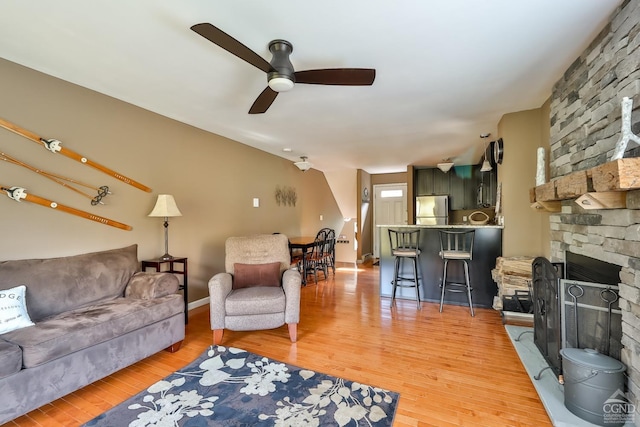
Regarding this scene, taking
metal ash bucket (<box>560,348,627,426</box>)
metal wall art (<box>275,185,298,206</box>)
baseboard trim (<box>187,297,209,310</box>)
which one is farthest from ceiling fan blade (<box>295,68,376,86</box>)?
metal wall art (<box>275,185,298,206</box>)

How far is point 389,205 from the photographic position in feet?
24.7

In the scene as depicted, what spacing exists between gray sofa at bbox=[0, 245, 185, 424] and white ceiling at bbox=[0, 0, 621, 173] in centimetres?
154

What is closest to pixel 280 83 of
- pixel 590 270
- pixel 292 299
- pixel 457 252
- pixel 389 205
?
pixel 292 299

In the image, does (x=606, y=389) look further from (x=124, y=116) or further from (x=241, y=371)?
(x=124, y=116)

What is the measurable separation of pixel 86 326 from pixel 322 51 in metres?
2.45

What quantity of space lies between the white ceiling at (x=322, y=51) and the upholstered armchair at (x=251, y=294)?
5.31 feet

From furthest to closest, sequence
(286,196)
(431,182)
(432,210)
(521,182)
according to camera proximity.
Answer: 1. (431,182)
2. (432,210)
3. (286,196)
4. (521,182)

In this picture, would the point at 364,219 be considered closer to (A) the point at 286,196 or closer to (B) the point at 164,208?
(A) the point at 286,196

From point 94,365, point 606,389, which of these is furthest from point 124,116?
point 606,389

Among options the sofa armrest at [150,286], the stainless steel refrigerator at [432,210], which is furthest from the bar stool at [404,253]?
the stainless steel refrigerator at [432,210]

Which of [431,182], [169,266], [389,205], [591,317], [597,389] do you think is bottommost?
[597,389]

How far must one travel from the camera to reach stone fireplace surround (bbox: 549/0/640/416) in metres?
1.49

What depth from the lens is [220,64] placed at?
2.21 metres

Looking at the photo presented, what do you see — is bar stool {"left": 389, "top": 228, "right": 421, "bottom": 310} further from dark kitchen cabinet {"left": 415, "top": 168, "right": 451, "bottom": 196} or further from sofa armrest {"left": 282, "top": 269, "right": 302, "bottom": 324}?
dark kitchen cabinet {"left": 415, "top": 168, "right": 451, "bottom": 196}
